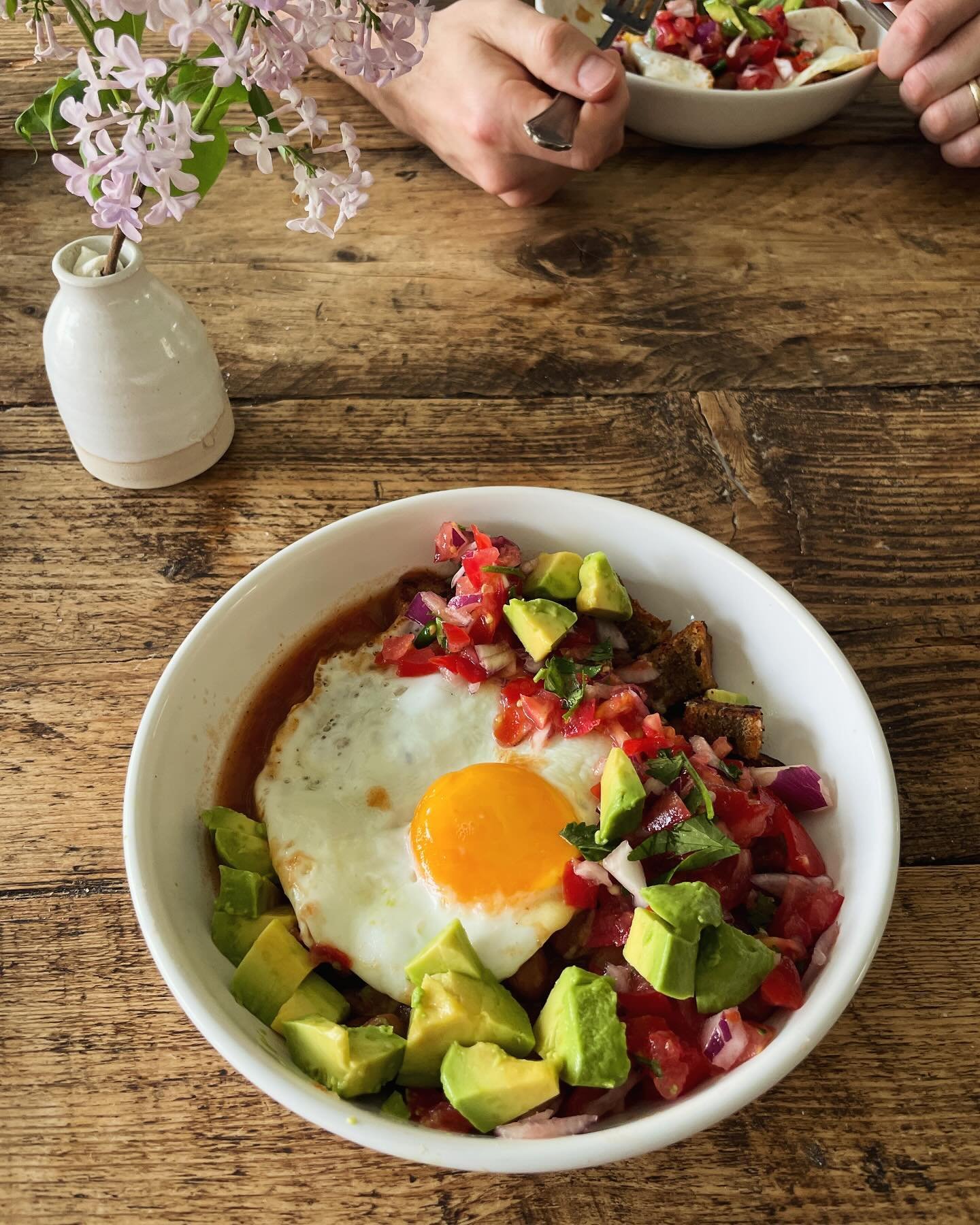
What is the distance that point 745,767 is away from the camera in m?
1.90

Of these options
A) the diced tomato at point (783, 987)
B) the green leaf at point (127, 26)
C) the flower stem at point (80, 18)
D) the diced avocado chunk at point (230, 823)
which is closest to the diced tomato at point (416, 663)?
the diced avocado chunk at point (230, 823)

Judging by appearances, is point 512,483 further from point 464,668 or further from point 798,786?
point 798,786

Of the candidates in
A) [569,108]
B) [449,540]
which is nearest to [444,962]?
[449,540]

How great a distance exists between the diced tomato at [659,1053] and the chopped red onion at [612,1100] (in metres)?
0.03

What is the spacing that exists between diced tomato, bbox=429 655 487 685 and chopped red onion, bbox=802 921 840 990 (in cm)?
73

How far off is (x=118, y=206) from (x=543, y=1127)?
149 cm

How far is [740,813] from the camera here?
1.78m

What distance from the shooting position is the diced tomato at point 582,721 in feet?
6.30

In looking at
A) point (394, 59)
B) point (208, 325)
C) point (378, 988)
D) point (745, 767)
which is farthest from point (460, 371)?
point (378, 988)

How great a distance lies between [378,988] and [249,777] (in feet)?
1.64

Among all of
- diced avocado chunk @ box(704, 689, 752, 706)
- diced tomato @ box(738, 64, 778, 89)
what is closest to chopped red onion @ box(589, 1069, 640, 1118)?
diced avocado chunk @ box(704, 689, 752, 706)

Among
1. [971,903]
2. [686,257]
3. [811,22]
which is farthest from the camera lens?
[811,22]

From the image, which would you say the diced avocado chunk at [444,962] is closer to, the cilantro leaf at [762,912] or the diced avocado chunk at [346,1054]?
the diced avocado chunk at [346,1054]

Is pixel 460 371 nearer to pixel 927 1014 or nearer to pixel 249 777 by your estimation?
pixel 249 777
